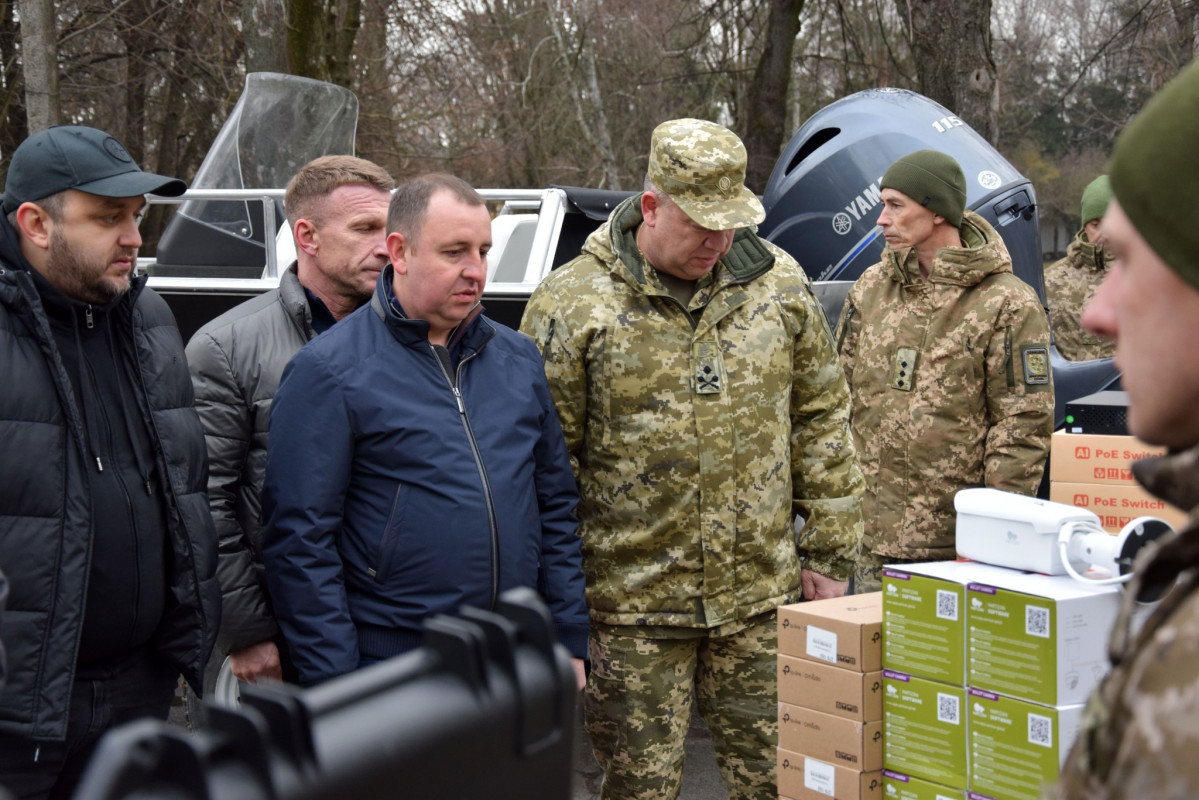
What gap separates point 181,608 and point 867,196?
4.78 metres

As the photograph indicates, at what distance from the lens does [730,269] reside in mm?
3354

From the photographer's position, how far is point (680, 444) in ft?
10.6

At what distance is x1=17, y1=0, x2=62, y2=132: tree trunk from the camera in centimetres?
960

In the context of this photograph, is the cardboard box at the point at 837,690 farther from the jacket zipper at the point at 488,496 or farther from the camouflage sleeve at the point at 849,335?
the camouflage sleeve at the point at 849,335

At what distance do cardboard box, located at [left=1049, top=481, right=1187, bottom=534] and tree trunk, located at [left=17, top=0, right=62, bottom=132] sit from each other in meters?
8.18

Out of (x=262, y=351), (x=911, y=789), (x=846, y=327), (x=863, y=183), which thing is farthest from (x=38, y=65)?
(x=911, y=789)

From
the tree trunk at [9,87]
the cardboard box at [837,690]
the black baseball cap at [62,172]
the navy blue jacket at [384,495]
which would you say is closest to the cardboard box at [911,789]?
the cardboard box at [837,690]

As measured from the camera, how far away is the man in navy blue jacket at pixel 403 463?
270cm

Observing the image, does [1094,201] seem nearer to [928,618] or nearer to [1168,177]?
[928,618]

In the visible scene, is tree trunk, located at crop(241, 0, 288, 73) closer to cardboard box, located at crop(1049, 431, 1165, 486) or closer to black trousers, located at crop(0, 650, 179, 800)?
cardboard box, located at crop(1049, 431, 1165, 486)

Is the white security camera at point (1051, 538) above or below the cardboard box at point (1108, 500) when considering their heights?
above

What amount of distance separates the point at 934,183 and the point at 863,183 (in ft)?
7.44

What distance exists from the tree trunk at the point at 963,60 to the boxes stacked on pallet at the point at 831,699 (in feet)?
22.8

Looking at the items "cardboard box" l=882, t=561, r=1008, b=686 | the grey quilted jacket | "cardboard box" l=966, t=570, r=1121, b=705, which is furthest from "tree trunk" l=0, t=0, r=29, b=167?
"cardboard box" l=966, t=570, r=1121, b=705
